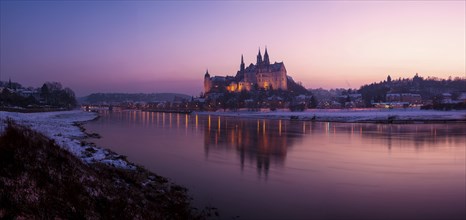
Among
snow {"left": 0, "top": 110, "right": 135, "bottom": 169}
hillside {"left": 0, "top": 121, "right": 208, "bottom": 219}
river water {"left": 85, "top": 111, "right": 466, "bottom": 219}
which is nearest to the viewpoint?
hillside {"left": 0, "top": 121, "right": 208, "bottom": 219}

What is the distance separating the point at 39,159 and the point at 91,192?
2.18 metres

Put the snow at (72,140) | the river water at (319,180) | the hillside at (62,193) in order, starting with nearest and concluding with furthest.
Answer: the hillside at (62,193), the river water at (319,180), the snow at (72,140)

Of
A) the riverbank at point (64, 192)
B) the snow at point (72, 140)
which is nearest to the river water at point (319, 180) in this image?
the riverbank at point (64, 192)

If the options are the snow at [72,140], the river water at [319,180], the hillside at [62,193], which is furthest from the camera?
the snow at [72,140]

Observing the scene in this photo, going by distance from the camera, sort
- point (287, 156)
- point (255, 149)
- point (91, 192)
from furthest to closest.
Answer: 1. point (255, 149)
2. point (287, 156)
3. point (91, 192)

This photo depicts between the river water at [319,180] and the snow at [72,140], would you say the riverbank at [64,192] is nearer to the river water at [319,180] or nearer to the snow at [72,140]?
the river water at [319,180]

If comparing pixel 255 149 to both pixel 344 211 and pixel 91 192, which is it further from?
pixel 91 192

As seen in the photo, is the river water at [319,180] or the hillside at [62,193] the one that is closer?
the hillside at [62,193]

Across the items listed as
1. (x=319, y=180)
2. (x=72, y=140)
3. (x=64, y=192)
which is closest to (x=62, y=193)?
(x=64, y=192)

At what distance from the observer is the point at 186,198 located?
13.8 meters

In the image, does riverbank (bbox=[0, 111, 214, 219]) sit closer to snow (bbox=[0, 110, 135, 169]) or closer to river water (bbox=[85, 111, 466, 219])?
river water (bbox=[85, 111, 466, 219])

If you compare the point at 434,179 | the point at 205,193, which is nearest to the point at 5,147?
the point at 205,193

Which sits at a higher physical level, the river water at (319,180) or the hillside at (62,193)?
the hillside at (62,193)

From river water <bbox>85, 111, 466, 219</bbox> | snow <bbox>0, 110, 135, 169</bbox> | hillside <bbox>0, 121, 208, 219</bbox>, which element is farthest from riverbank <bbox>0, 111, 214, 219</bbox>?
snow <bbox>0, 110, 135, 169</bbox>
